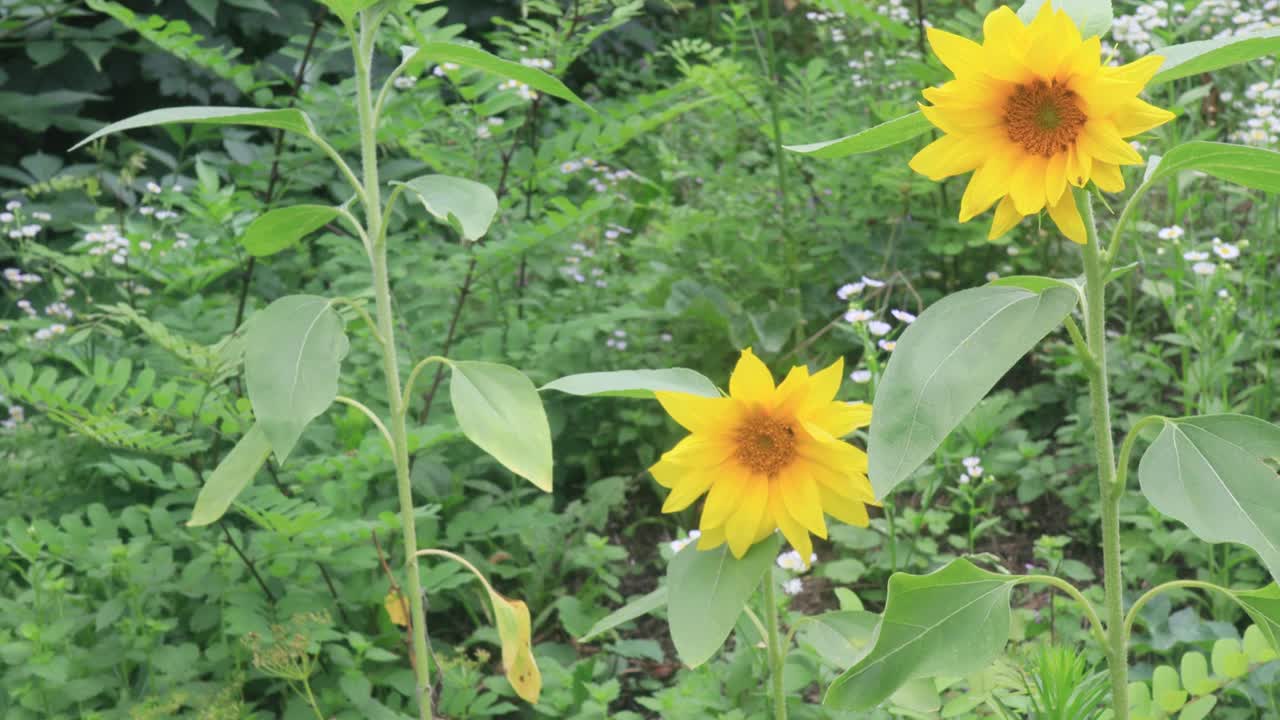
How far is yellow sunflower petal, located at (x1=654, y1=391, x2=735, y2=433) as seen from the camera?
136cm

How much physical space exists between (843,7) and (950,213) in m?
0.66

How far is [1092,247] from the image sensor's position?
3.87ft

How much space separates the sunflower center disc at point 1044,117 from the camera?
3.62 ft

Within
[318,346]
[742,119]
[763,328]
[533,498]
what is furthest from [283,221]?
[742,119]

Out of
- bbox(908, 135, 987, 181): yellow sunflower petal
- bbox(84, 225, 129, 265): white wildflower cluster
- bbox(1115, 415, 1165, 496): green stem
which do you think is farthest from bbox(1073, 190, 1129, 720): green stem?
bbox(84, 225, 129, 265): white wildflower cluster

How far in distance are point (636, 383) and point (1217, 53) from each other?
65 centimetres

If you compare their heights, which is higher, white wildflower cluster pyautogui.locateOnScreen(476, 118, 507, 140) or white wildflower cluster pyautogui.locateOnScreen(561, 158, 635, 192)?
white wildflower cluster pyautogui.locateOnScreen(476, 118, 507, 140)

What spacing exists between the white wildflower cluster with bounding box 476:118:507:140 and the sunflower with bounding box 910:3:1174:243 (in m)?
1.84

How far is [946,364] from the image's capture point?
44.1 inches

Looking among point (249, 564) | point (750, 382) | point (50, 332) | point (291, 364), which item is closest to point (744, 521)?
point (750, 382)

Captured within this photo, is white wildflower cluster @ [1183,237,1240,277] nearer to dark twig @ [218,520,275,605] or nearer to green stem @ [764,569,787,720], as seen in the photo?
green stem @ [764,569,787,720]

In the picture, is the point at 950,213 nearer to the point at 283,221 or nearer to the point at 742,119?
the point at 742,119

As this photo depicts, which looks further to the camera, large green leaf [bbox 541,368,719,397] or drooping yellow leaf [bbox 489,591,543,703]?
drooping yellow leaf [bbox 489,591,543,703]

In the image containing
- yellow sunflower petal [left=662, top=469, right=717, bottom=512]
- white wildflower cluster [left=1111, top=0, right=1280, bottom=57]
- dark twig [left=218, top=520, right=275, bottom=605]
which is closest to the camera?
yellow sunflower petal [left=662, top=469, right=717, bottom=512]
